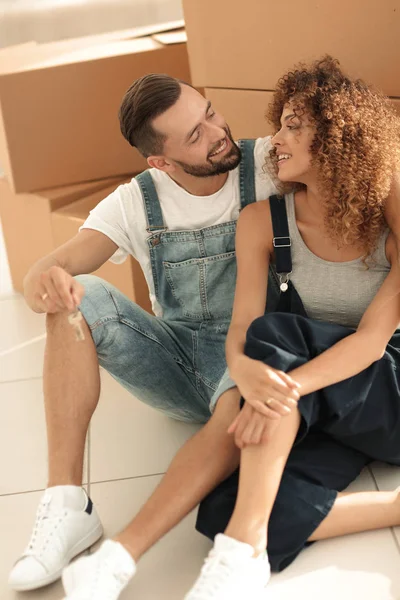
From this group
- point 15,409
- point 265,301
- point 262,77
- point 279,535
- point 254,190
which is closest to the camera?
point 279,535

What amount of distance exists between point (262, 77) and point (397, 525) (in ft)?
3.15

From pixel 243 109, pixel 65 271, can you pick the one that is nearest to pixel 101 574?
pixel 65 271

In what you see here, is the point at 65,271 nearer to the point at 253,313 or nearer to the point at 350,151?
the point at 253,313

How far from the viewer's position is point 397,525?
1.36 m

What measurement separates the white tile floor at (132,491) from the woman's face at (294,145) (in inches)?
22.6

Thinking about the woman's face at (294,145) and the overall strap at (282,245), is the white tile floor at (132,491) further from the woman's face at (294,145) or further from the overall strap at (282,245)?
the woman's face at (294,145)

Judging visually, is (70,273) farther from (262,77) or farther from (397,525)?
(397,525)

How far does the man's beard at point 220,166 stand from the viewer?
1504mm

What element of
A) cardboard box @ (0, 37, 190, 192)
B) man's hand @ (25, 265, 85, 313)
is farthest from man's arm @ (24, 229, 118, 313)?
cardboard box @ (0, 37, 190, 192)

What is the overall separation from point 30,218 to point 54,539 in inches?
47.2

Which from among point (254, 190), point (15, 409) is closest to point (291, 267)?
point (254, 190)

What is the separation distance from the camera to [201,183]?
155cm

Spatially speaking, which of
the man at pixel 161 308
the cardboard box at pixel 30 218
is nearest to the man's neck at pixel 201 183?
the man at pixel 161 308

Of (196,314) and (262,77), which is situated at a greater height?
(262,77)
